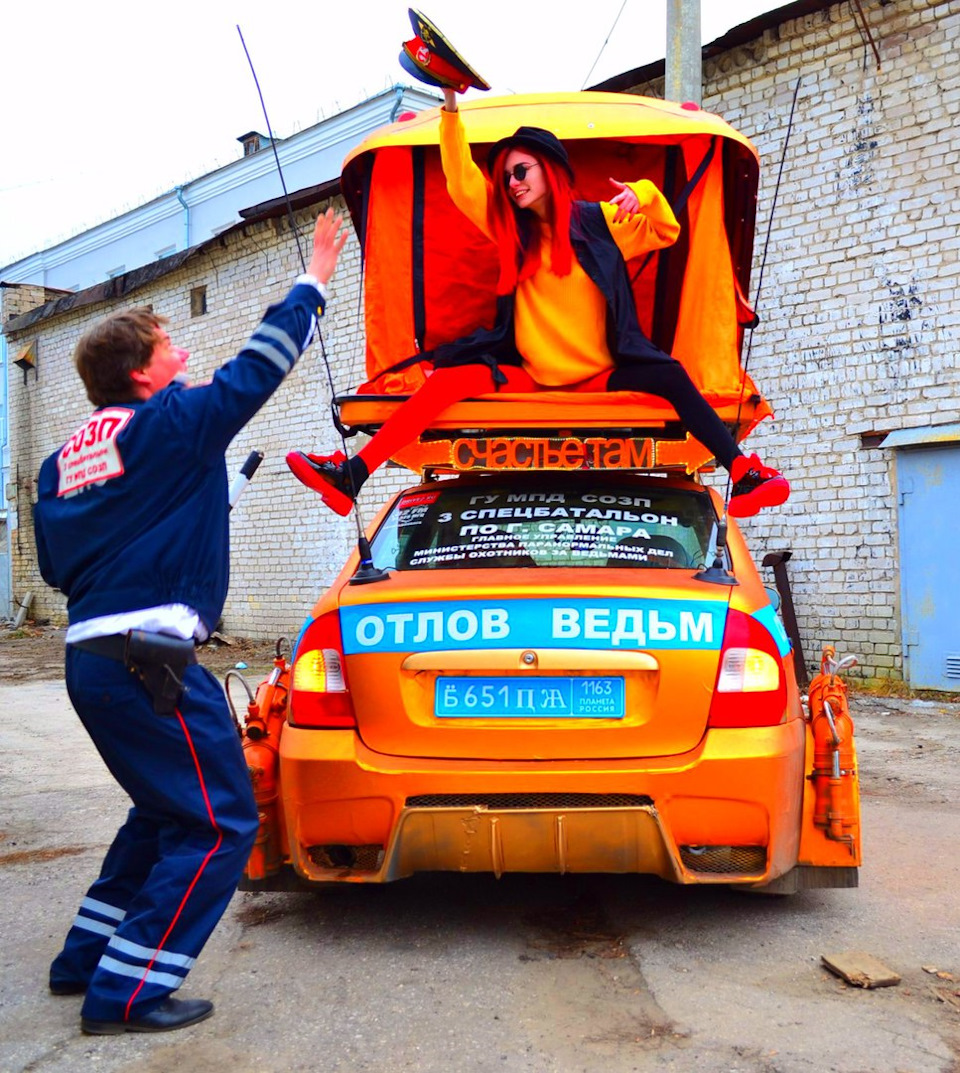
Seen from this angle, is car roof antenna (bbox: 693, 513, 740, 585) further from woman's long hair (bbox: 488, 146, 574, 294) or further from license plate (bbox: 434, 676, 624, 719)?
woman's long hair (bbox: 488, 146, 574, 294)

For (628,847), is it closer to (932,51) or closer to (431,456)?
(431,456)

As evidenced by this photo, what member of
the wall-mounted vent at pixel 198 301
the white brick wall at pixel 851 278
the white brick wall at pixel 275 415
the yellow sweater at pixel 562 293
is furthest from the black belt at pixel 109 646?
the wall-mounted vent at pixel 198 301

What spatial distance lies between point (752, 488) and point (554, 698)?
4.54ft

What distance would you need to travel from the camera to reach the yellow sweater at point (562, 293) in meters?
4.75

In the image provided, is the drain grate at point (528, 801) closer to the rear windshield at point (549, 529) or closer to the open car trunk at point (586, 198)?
the rear windshield at point (549, 529)

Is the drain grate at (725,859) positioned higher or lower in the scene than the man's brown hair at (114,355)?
lower

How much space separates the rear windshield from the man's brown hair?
1.28m

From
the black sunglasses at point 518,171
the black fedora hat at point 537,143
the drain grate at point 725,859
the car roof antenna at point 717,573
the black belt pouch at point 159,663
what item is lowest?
the drain grate at point 725,859

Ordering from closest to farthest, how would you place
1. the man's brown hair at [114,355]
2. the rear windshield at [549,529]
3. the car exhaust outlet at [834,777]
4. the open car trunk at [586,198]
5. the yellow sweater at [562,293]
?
the man's brown hair at [114,355] → the car exhaust outlet at [834,777] → the rear windshield at [549,529] → the yellow sweater at [562,293] → the open car trunk at [586,198]

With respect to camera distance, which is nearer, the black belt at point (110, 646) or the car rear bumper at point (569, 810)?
the black belt at point (110, 646)

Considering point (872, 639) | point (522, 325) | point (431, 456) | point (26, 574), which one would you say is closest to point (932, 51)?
point (872, 639)

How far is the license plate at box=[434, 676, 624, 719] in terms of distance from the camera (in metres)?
3.70

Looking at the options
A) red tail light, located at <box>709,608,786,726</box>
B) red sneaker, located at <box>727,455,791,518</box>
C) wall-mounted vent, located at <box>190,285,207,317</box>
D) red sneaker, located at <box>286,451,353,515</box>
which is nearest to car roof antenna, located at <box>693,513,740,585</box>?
red tail light, located at <box>709,608,786,726</box>

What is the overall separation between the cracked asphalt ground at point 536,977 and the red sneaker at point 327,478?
4.90 feet
